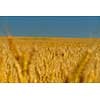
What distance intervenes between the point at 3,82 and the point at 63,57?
0.46 metres

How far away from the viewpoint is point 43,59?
9.26 ft

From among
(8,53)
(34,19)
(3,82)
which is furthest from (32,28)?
(3,82)

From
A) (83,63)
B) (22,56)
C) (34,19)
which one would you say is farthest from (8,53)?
(83,63)

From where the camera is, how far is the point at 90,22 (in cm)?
281

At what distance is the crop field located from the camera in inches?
110

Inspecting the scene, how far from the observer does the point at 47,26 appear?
2.81 meters

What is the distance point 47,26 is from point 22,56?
0.90 feet

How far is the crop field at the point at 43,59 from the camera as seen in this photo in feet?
9.20

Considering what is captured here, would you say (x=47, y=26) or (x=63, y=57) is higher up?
(x=47, y=26)

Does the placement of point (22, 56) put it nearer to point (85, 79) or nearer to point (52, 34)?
point (52, 34)

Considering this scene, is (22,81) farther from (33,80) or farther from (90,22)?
(90,22)
